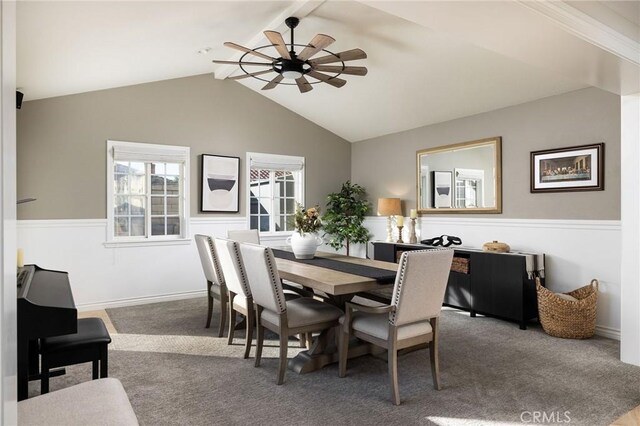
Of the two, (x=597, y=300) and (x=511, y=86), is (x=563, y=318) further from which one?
(x=511, y=86)

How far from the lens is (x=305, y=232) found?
12.8ft

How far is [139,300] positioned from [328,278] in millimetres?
3360

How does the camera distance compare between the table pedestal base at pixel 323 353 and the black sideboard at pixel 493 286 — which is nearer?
the table pedestal base at pixel 323 353

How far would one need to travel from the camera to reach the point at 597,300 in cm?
397

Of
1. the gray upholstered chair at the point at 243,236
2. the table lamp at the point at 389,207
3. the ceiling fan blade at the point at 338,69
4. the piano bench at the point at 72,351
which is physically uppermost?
→ the ceiling fan blade at the point at 338,69

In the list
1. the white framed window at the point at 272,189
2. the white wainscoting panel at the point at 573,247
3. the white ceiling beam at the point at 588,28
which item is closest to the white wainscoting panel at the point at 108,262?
the white framed window at the point at 272,189

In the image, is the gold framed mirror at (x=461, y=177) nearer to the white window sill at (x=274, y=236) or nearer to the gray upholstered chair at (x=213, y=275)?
the white window sill at (x=274, y=236)

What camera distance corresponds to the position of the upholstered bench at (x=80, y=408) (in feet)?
4.63

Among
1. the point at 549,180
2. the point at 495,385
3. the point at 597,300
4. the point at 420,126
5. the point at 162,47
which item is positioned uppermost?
the point at 162,47

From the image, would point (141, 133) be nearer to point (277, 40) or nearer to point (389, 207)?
point (277, 40)

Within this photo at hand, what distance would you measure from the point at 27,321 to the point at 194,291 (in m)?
3.88

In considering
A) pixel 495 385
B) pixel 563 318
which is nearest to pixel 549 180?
pixel 563 318

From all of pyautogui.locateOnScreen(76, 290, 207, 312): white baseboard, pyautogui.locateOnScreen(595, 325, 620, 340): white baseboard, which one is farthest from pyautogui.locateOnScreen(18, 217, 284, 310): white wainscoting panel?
pyautogui.locateOnScreen(595, 325, 620, 340): white baseboard

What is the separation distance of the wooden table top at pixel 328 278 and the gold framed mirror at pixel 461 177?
7.00 ft
